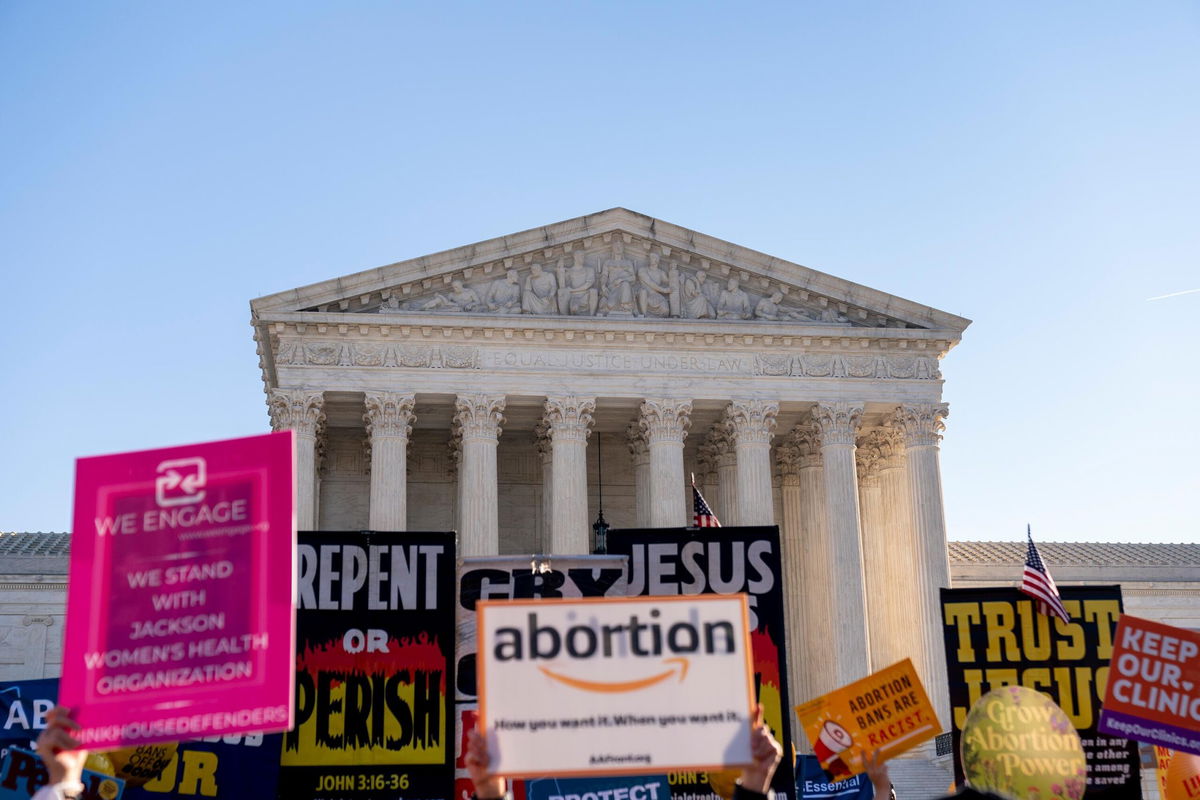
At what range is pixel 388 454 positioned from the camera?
133ft

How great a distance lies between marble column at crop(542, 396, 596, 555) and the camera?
133 ft

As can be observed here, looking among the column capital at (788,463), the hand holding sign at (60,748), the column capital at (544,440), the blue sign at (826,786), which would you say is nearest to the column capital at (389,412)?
the column capital at (544,440)

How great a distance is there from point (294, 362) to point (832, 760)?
29.2 meters

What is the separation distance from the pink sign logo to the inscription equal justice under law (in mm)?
33253

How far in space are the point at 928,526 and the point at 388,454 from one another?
16.5 metres

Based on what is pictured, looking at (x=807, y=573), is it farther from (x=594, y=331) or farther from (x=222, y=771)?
(x=222, y=771)

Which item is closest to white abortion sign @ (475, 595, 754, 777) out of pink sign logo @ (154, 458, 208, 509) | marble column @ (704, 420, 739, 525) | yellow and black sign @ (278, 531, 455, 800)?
pink sign logo @ (154, 458, 208, 509)

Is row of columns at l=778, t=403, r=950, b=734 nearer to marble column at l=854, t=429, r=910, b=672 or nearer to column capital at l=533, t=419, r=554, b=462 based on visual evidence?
marble column at l=854, t=429, r=910, b=672

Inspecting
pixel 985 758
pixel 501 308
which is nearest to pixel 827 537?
pixel 501 308

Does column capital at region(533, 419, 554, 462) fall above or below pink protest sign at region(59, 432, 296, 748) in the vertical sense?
above

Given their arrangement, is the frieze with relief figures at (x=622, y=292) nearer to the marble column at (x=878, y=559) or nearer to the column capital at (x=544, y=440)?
the column capital at (x=544, y=440)

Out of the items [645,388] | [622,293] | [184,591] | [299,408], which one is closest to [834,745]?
[184,591]

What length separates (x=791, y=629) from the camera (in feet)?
149

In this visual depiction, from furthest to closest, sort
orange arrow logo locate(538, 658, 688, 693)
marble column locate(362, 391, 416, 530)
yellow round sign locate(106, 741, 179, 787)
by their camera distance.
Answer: marble column locate(362, 391, 416, 530)
yellow round sign locate(106, 741, 179, 787)
orange arrow logo locate(538, 658, 688, 693)
